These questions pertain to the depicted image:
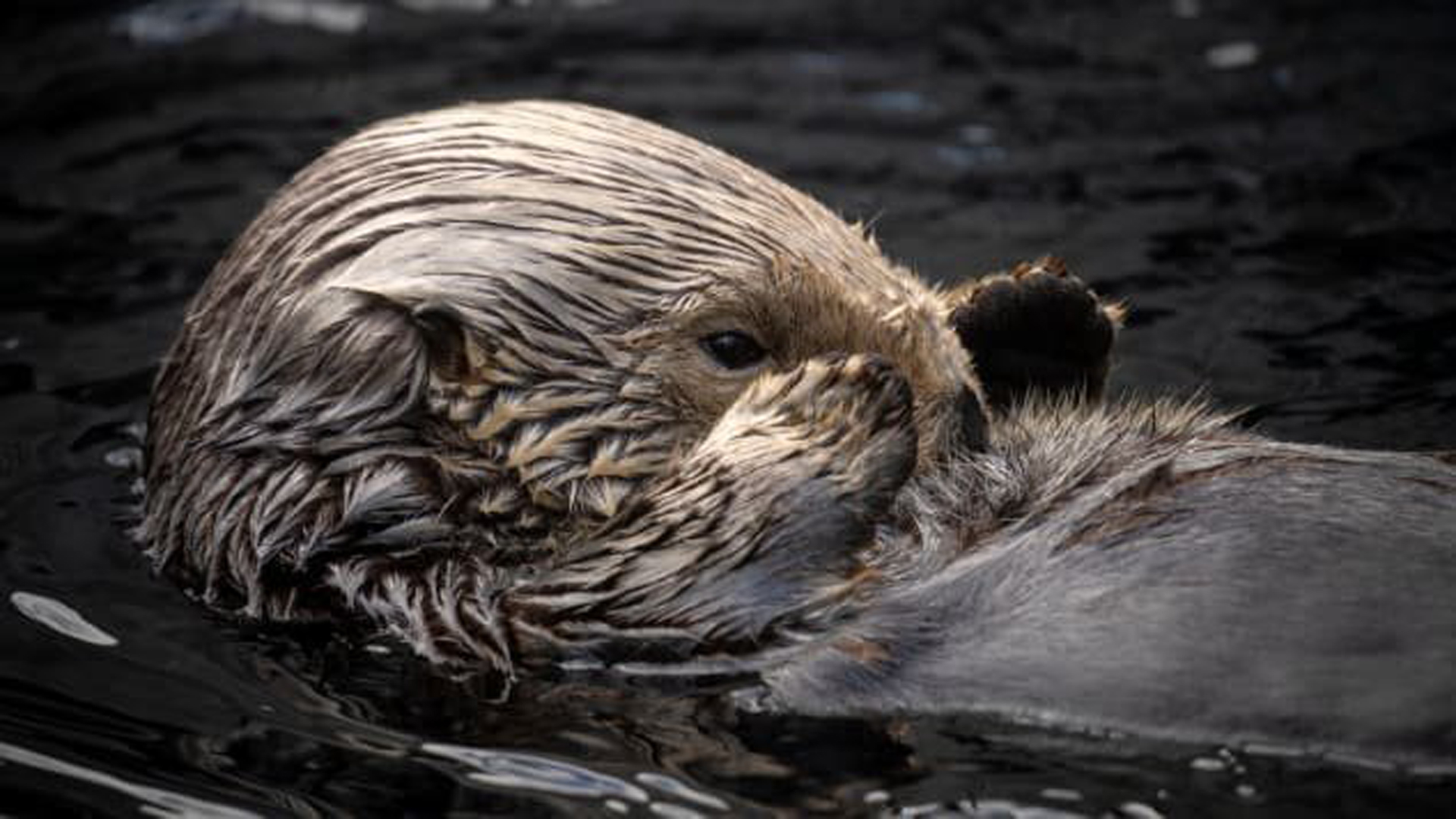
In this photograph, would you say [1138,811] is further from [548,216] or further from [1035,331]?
[548,216]

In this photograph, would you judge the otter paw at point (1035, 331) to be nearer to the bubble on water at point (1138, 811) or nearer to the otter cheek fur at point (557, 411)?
the otter cheek fur at point (557, 411)

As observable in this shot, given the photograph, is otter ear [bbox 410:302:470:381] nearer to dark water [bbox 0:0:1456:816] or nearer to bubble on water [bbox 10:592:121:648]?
dark water [bbox 0:0:1456:816]

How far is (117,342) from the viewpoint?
18.2 feet

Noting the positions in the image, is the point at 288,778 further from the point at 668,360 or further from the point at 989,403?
the point at 989,403

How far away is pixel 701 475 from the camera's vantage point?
3443 millimetres

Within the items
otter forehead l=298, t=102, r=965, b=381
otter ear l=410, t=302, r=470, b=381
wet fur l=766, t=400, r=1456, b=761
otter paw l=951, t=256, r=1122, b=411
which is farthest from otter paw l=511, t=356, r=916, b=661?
otter paw l=951, t=256, r=1122, b=411

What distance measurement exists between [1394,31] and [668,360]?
500cm

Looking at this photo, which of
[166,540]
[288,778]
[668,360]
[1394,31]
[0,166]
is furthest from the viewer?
[1394,31]

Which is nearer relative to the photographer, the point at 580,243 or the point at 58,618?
the point at 580,243

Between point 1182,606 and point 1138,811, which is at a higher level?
point 1182,606

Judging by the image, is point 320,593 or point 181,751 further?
point 320,593

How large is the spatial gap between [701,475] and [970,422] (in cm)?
60

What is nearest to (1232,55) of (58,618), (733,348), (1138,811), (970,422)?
(970,422)

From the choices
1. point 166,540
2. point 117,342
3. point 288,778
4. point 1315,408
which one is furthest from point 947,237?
point 288,778
